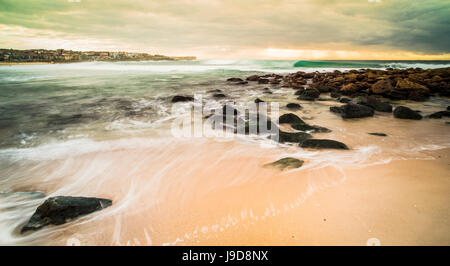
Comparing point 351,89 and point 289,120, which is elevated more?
point 351,89

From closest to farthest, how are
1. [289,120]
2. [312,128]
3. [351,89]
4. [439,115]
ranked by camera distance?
[312,128] → [289,120] → [439,115] → [351,89]

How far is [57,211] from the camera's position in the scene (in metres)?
2.04

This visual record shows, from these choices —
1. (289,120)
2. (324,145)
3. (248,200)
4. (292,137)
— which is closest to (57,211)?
(248,200)

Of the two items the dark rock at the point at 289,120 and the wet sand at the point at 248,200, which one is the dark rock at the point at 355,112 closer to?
the dark rock at the point at 289,120

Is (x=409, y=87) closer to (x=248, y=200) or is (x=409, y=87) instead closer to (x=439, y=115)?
(x=439, y=115)

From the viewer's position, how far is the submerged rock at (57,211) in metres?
2.02

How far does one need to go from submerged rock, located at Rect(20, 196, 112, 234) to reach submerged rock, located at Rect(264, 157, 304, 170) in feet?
7.80

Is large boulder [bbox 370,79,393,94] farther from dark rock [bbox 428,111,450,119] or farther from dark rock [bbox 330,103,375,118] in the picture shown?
dark rock [bbox 330,103,375,118]

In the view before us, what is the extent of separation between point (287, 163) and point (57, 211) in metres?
2.85

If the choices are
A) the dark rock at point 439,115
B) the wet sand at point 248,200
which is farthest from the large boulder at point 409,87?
the wet sand at point 248,200

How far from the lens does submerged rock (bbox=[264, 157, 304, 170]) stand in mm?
2979

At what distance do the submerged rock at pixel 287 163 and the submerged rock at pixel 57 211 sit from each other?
2.38m

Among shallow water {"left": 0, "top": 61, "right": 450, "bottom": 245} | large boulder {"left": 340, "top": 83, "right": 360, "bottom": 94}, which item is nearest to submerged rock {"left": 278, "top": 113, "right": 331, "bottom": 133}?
shallow water {"left": 0, "top": 61, "right": 450, "bottom": 245}
